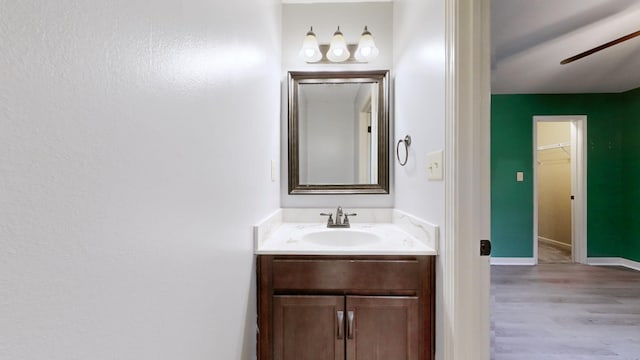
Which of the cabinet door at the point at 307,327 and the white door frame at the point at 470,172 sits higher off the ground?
the white door frame at the point at 470,172

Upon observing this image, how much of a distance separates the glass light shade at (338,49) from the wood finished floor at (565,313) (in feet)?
7.17

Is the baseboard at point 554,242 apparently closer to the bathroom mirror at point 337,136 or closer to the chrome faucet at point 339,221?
the bathroom mirror at point 337,136

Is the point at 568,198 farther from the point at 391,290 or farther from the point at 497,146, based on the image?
the point at 391,290

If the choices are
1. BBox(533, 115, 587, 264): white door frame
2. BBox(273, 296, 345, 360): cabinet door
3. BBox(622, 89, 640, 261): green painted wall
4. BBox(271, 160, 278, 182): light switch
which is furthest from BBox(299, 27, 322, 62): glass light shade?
BBox(622, 89, 640, 261): green painted wall

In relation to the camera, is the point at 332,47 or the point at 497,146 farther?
the point at 497,146

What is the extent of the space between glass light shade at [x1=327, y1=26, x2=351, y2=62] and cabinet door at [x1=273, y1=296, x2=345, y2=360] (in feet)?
4.99

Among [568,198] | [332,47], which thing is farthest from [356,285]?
[568,198]

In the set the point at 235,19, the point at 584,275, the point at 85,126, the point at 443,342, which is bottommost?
the point at 584,275

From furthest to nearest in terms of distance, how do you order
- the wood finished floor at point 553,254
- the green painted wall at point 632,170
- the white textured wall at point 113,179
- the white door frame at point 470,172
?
the wood finished floor at point 553,254
the green painted wall at point 632,170
the white door frame at point 470,172
the white textured wall at point 113,179

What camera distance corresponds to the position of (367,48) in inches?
73.6

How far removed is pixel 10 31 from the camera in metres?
0.30

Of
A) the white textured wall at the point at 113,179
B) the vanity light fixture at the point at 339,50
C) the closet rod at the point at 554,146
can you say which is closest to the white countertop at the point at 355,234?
the white textured wall at the point at 113,179

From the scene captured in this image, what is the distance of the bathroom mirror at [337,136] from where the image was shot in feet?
6.43

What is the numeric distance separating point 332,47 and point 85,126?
1768mm
